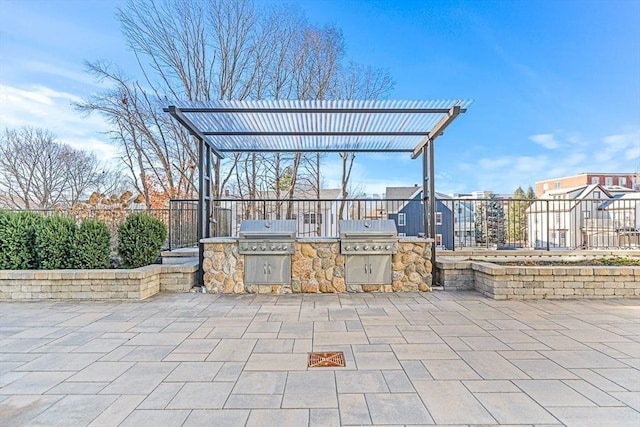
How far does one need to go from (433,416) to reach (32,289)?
527cm

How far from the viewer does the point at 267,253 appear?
4930 millimetres

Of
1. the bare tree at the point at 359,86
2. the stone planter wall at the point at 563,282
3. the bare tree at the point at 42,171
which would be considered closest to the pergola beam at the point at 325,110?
the stone planter wall at the point at 563,282

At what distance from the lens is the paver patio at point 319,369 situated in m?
1.79

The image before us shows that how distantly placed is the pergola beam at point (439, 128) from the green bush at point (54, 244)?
5.53 m

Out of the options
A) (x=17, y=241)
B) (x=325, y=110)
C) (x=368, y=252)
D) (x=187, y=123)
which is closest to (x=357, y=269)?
(x=368, y=252)

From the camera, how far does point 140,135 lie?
10.6 m

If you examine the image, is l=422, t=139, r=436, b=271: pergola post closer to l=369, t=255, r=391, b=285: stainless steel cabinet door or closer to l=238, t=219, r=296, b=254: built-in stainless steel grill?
l=369, t=255, r=391, b=285: stainless steel cabinet door

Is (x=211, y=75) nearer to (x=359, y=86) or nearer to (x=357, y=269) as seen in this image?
(x=359, y=86)

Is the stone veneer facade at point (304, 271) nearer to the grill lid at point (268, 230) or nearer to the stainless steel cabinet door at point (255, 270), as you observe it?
the stainless steel cabinet door at point (255, 270)

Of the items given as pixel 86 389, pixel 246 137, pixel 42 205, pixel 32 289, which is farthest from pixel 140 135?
pixel 86 389

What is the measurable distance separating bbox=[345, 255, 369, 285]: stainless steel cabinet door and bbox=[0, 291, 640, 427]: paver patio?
2.86 feet

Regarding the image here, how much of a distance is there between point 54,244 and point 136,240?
101cm

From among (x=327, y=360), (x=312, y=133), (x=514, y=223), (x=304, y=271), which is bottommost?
(x=327, y=360)

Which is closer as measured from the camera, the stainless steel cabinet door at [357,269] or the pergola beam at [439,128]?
the pergola beam at [439,128]
